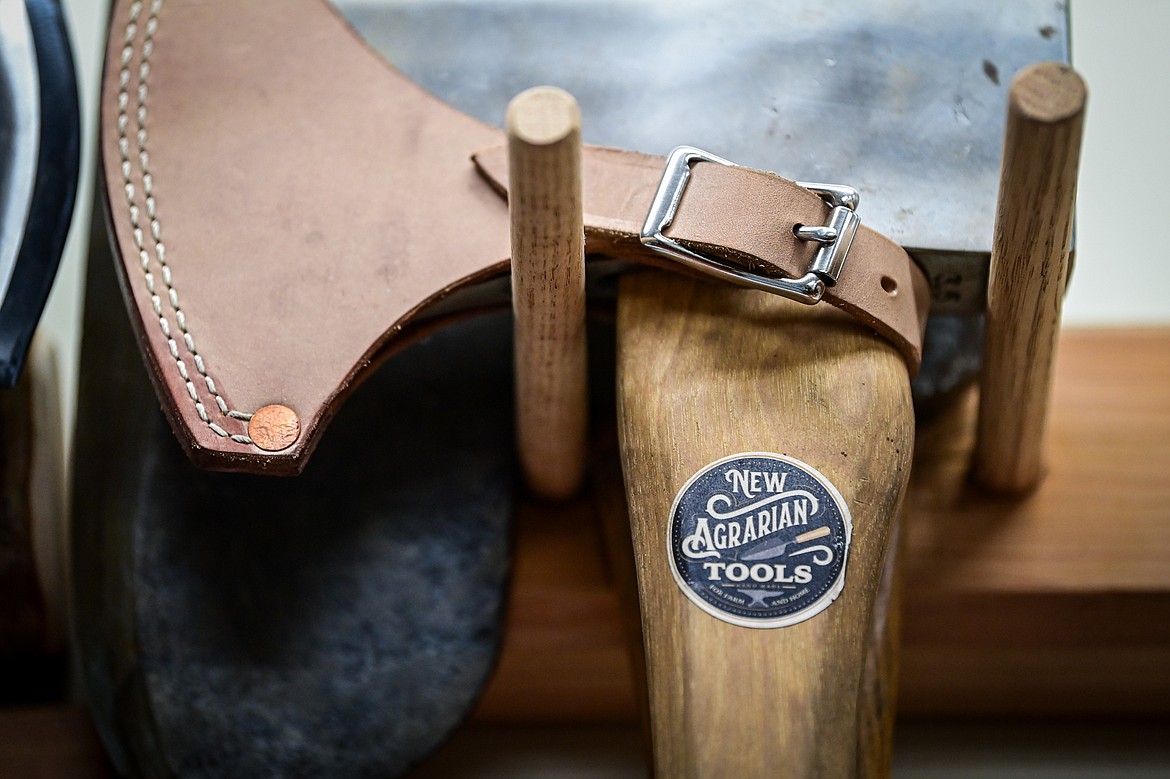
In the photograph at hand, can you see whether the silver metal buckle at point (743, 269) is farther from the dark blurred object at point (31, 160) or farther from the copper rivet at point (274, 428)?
the dark blurred object at point (31, 160)

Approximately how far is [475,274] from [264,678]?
20 centimetres

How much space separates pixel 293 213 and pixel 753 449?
0.21 meters

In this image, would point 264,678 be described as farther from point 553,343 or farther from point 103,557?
point 553,343

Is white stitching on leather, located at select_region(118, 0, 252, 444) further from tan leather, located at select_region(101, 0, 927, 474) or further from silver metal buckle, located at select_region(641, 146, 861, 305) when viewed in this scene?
silver metal buckle, located at select_region(641, 146, 861, 305)

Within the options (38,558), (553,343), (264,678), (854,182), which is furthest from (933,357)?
(38,558)

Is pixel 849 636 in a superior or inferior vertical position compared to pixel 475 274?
inferior

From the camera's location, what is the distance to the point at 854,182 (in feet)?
1.78

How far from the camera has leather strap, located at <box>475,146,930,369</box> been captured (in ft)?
1.56

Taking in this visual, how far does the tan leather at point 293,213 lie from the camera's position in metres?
0.48

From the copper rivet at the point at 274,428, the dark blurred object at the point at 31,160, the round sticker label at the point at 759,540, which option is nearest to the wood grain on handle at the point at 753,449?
the round sticker label at the point at 759,540

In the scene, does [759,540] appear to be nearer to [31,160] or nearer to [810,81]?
[810,81]

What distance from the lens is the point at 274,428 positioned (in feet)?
1.56

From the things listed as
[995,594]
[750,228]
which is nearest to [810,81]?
[750,228]

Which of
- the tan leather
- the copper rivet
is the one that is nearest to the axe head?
the tan leather
